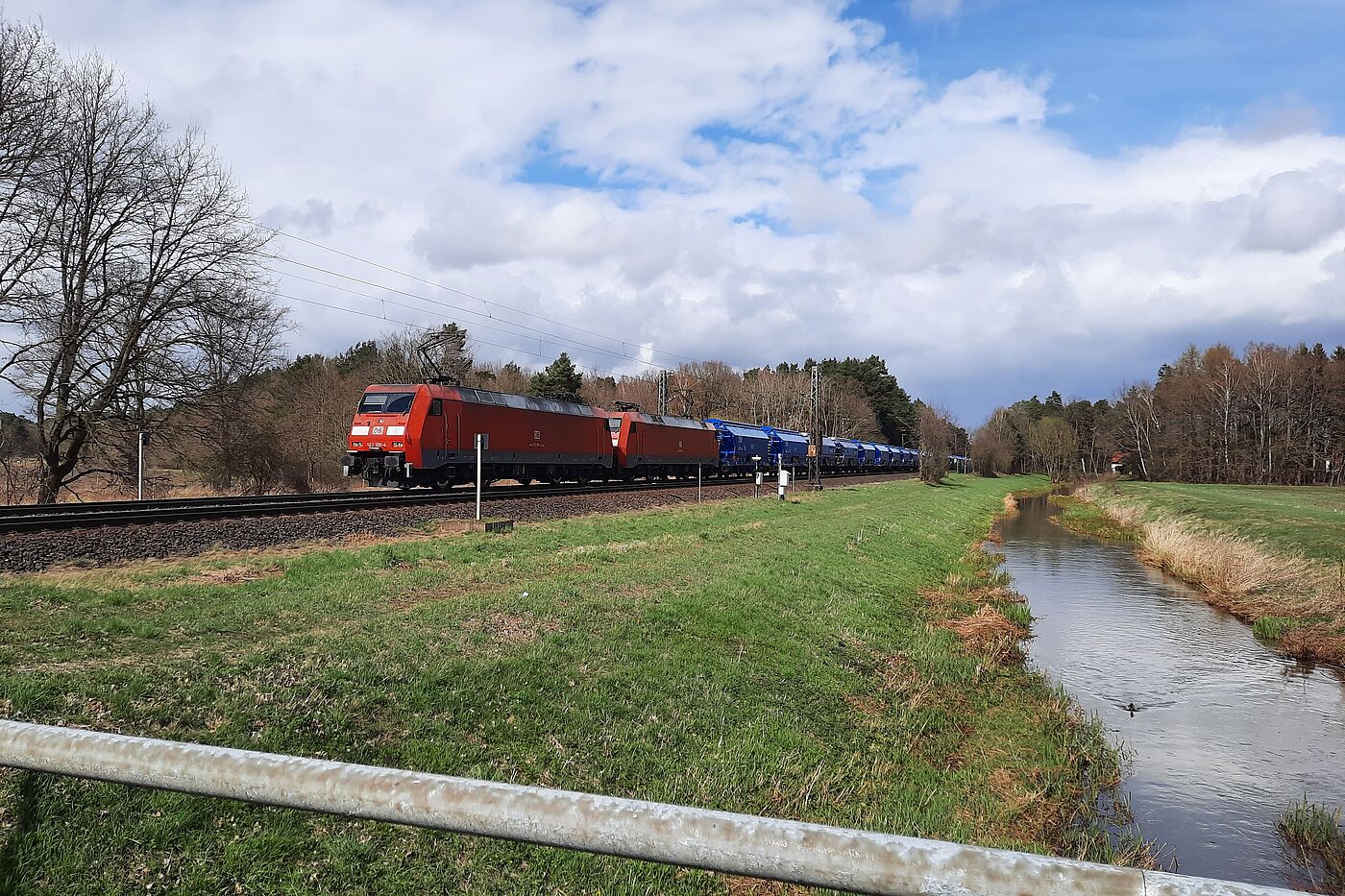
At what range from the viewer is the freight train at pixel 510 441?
24500 mm

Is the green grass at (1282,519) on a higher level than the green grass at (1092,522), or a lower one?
higher

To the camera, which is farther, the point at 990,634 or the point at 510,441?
the point at 510,441

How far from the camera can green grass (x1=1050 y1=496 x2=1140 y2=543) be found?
36.0 metres

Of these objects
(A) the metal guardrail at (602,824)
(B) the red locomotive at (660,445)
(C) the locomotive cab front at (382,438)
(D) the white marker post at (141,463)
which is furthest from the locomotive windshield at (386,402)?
(A) the metal guardrail at (602,824)

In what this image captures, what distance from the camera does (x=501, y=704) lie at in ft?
23.3

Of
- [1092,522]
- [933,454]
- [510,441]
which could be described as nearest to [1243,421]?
[933,454]

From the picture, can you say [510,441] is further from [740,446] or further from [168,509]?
[740,446]

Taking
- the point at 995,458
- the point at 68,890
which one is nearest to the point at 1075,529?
the point at 68,890

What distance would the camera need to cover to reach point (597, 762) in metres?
6.69

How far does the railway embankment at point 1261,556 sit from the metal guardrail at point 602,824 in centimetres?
1756

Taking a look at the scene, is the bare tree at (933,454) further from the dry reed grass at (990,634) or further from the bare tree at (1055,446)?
the dry reed grass at (990,634)

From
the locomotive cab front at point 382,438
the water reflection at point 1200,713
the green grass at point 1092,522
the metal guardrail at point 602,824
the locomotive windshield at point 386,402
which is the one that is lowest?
the water reflection at point 1200,713

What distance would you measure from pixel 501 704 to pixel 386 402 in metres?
19.5

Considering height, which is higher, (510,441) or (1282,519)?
(510,441)
